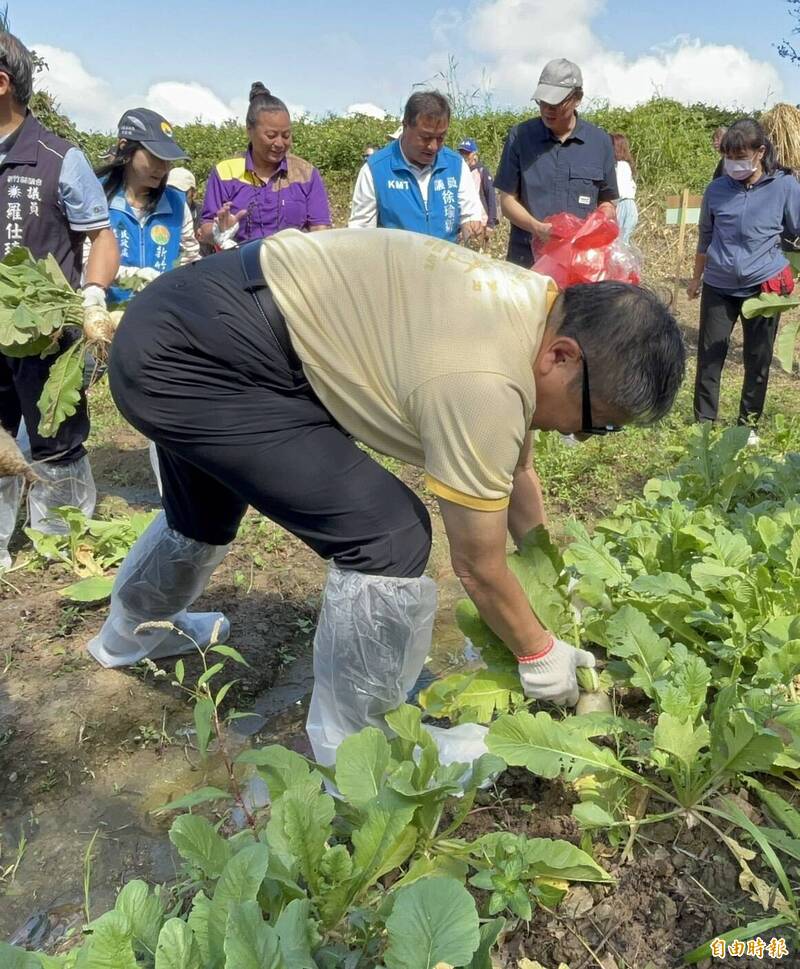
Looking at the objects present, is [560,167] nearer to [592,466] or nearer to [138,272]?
[592,466]

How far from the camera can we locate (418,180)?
447 centimetres

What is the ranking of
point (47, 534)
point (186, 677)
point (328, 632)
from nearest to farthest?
point (328, 632) < point (186, 677) < point (47, 534)

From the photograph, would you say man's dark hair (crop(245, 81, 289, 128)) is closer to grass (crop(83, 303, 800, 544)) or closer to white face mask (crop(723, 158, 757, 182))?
grass (crop(83, 303, 800, 544))

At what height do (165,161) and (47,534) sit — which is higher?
(165,161)

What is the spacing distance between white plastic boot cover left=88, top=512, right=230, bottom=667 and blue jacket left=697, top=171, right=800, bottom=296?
3.97 m

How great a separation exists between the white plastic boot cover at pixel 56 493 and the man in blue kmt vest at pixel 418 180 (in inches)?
79.4

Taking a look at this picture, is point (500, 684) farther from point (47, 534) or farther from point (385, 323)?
point (47, 534)

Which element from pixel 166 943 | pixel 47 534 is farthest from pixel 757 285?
pixel 166 943

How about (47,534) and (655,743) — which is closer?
(655,743)

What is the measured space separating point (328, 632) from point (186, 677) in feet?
3.30

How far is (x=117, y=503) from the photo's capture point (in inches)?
170

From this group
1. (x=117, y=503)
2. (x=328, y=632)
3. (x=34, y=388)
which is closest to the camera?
(x=328, y=632)

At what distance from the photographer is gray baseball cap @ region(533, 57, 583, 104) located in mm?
4238

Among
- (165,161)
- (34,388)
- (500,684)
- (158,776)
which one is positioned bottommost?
(158,776)
